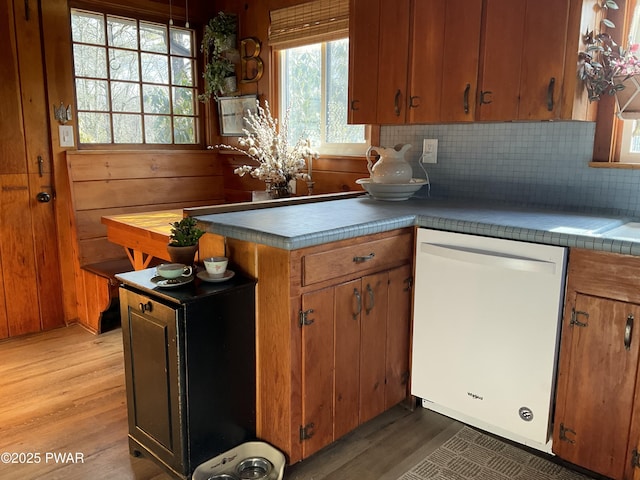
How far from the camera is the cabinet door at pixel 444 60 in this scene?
2271 mm

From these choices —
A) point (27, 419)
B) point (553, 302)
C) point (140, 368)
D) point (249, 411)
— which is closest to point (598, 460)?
point (553, 302)

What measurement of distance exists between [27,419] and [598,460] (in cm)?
231

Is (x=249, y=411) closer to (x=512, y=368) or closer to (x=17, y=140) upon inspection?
(x=512, y=368)

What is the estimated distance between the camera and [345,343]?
1.96m

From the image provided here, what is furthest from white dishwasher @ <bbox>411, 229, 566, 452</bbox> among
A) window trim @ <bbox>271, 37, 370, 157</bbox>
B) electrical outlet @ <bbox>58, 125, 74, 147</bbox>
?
electrical outlet @ <bbox>58, 125, 74, 147</bbox>

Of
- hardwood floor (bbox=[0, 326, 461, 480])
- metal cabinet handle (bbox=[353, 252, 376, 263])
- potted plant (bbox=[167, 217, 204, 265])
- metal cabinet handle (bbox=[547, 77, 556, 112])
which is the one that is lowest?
hardwood floor (bbox=[0, 326, 461, 480])

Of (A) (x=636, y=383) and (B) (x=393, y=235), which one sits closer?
(A) (x=636, y=383)

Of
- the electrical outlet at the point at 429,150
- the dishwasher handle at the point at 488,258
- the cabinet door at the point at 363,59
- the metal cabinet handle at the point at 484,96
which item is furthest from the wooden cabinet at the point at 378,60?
the dishwasher handle at the point at 488,258

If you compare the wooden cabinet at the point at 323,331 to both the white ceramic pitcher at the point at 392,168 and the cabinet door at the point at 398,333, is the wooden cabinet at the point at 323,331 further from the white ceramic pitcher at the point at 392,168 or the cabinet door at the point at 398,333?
the white ceramic pitcher at the point at 392,168

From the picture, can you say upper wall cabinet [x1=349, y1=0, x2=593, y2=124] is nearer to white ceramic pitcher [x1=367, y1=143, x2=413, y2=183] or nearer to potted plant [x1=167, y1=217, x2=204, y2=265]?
white ceramic pitcher [x1=367, y1=143, x2=413, y2=183]

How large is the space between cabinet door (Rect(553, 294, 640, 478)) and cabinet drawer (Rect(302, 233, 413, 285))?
2.21 ft

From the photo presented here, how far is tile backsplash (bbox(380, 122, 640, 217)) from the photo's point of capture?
2240 mm

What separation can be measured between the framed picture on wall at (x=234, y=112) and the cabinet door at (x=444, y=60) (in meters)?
1.59

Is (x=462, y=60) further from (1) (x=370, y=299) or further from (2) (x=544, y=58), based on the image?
(1) (x=370, y=299)
